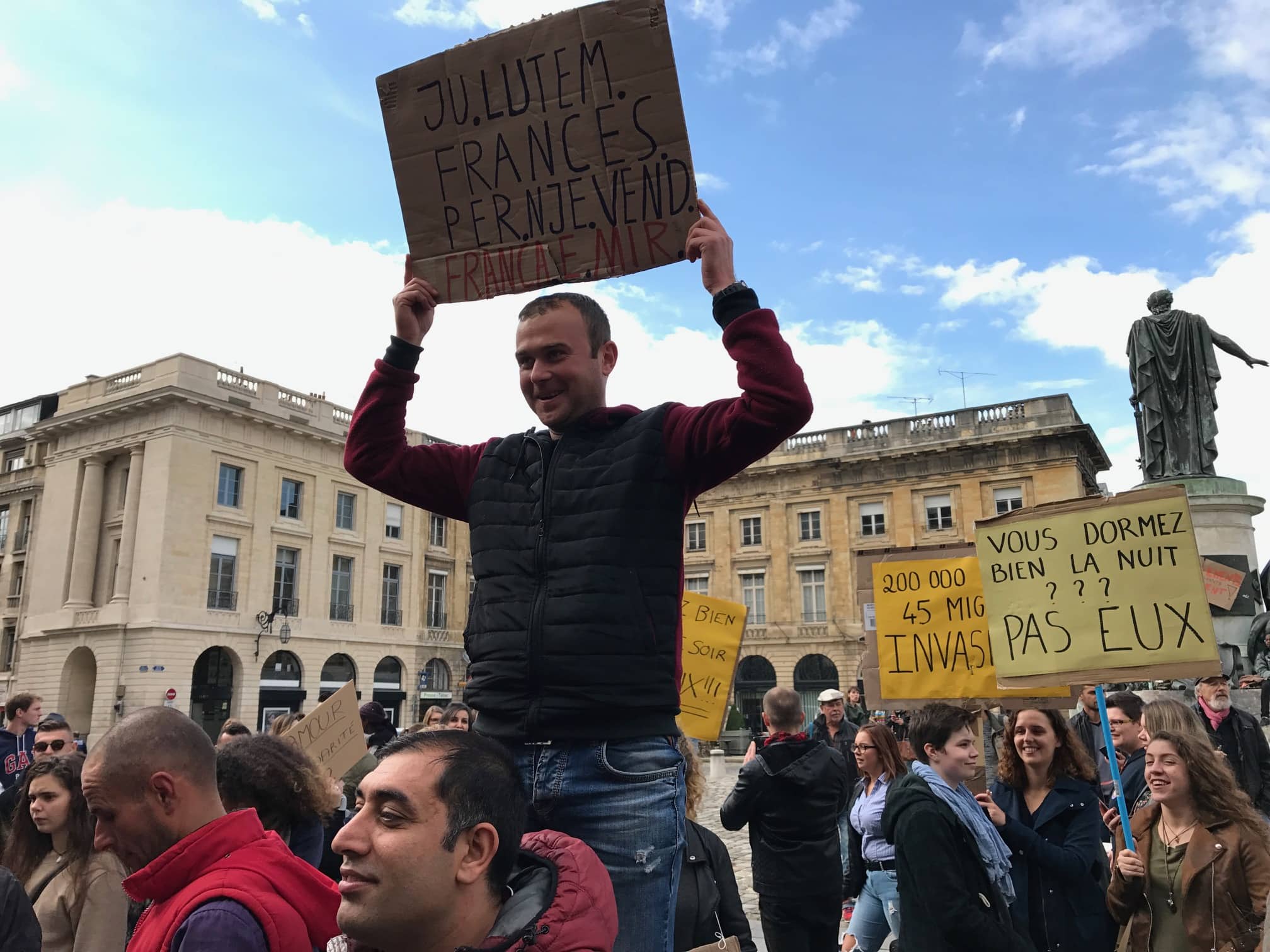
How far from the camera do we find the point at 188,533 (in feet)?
108

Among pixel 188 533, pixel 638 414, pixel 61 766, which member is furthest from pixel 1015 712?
pixel 188 533

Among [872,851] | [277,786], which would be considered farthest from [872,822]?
[277,786]

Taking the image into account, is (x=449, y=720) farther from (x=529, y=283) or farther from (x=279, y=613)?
(x=279, y=613)

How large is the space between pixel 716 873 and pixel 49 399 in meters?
52.0

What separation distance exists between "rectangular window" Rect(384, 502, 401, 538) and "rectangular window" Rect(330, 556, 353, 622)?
231cm

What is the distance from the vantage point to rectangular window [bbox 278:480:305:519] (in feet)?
120

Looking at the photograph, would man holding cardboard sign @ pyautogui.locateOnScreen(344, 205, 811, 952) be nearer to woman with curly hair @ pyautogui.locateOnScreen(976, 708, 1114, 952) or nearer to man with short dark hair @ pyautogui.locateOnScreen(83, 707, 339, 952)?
man with short dark hair @ pyautogui.locateOnScreen(83, 707, 339, 952)

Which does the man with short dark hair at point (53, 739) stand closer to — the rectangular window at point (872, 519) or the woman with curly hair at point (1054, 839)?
the woman with curly hair at point (1054, 839)

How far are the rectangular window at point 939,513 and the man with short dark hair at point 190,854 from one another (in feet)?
124

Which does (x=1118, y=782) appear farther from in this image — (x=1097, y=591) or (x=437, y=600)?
(x=437, y=600)

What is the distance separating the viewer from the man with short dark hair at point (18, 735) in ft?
26.7

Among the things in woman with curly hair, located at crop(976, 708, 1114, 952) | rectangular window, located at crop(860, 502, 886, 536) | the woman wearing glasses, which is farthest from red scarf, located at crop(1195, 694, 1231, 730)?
rectangular window, located at crop(860, 502, 886, 536)

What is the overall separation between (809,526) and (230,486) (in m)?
23.3

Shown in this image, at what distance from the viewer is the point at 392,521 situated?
135ft
